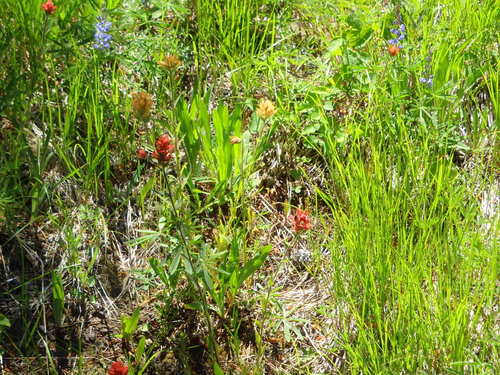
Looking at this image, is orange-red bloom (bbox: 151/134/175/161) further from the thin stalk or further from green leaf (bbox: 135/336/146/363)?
green leaf (bbox: 135/336/146/363)

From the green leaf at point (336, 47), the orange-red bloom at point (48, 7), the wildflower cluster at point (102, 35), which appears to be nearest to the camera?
the orange-red bloom at point (48, 7)

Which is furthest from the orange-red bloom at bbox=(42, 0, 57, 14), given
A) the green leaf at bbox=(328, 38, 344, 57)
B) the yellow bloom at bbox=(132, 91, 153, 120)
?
the green leaf at bbox=(328, 38, 344, 57)

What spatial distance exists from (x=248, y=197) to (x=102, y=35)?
3.11 feet

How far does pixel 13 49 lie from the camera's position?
241 cm

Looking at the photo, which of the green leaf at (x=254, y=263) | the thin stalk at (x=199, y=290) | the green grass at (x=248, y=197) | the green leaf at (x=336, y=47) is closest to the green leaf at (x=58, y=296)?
the green grass at (x=248, y=197)

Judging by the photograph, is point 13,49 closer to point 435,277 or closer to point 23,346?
point 23,346

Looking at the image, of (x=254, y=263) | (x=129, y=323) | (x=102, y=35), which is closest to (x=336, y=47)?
(x=102, y=35)

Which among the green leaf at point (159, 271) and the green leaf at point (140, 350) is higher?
the green leaf at point (159, 271)

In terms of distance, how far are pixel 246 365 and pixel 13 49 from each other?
5.11ft

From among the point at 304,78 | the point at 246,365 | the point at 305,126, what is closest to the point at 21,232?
the point at 246,365

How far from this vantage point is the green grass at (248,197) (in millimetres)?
2150

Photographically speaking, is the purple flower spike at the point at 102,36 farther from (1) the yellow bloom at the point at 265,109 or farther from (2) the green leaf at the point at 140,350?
(2) the green leaf at the point at 140,350

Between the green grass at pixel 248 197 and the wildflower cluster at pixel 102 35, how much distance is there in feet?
0.24

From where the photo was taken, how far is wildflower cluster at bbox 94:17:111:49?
2.59 meters
